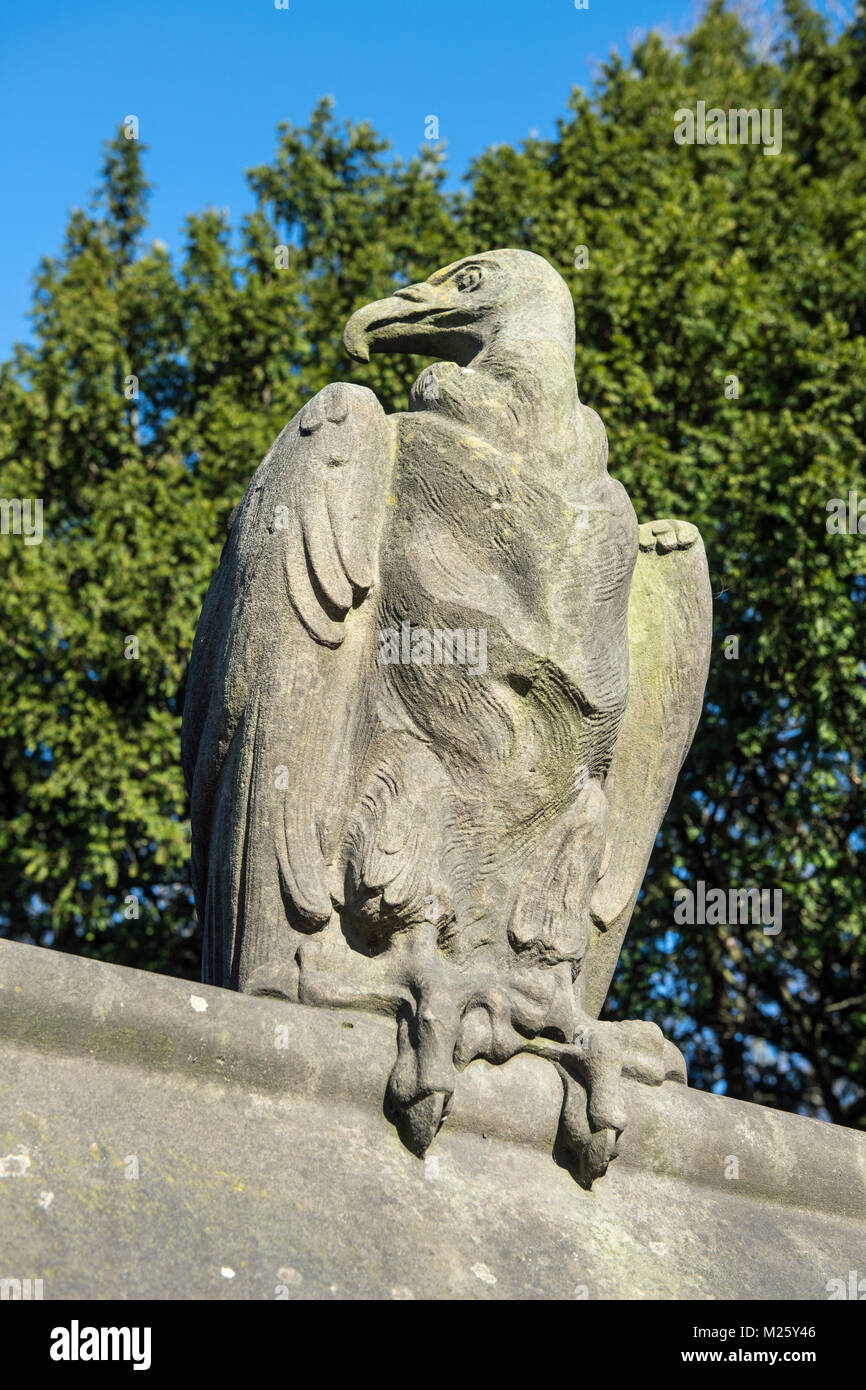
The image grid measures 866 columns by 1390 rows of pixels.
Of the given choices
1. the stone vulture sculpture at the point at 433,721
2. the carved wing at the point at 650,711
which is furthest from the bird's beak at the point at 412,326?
the carved wing at the point at 650,711

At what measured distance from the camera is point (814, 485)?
923cm

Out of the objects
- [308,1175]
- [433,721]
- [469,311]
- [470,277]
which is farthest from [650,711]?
[308,1175]

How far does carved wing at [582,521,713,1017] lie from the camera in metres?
3.80

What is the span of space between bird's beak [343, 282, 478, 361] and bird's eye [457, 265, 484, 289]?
0.04m

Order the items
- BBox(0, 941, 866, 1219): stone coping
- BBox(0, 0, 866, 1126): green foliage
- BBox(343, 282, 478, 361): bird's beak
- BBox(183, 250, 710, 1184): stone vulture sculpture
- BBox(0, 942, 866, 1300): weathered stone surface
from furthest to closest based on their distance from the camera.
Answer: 1. BBox(0, 0, 866, 1126): green foliage
2. BBox(343, 282, 478, 361): bird's beak
3. BBox(183, 250, 710, 1184): stone vulture sculpture
4. BBox(0, 941, 866, 1219): stone coping
5. BBox(0, 942, 866, 1300): weathered stone surface

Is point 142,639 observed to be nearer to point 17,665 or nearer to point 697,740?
point 17,665

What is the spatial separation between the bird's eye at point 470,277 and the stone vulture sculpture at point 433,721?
466mm

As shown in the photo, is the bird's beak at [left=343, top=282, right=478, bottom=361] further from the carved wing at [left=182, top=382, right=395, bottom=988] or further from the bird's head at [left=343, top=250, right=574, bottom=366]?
the carved wing at [left=182, top=382, right=395, bottom=988]

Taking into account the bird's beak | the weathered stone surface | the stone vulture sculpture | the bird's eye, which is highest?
the bird's eye

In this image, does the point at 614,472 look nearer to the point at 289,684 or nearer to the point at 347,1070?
the point at 289,684

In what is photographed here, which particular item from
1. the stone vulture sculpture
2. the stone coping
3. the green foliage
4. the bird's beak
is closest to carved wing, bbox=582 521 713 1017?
the stone vulture sculpture

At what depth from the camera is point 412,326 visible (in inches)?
164

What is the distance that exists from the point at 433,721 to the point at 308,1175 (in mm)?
1177

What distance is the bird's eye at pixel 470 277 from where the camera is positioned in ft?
13.6
